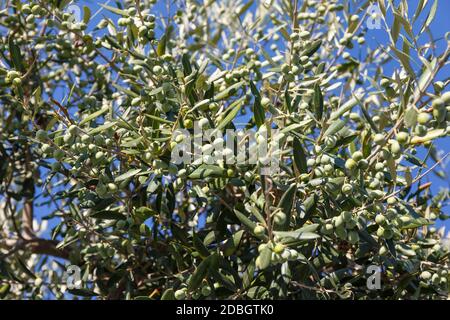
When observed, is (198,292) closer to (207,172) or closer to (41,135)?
(207,172)

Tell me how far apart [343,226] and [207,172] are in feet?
1.38

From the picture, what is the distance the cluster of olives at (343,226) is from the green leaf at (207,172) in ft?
1.13

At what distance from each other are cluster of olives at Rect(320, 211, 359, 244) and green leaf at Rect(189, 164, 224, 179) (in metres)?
0.34

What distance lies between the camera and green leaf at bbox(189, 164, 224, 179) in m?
1.87

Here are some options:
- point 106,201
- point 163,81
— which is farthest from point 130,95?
point 106,201

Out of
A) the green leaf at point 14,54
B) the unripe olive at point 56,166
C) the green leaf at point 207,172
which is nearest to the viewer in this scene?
the green leaf at point 207,172

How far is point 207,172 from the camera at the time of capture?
1.87 metres

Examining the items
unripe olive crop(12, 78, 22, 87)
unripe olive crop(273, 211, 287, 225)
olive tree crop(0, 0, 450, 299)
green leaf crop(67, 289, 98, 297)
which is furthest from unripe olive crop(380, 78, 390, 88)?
green leaf crop(67, 289, 98, 297)

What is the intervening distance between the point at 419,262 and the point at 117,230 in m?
1.06

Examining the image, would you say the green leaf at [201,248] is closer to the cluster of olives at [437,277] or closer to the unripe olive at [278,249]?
the unripe olive at [278,249]

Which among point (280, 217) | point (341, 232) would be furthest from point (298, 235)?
point (341, 232)

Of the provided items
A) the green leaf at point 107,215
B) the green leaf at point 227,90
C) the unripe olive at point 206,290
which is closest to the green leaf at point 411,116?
the green leaf at point 227,90

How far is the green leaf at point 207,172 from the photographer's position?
1870 millimetres

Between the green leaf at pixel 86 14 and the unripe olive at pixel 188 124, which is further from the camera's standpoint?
the green leaf at pixel 86 14
